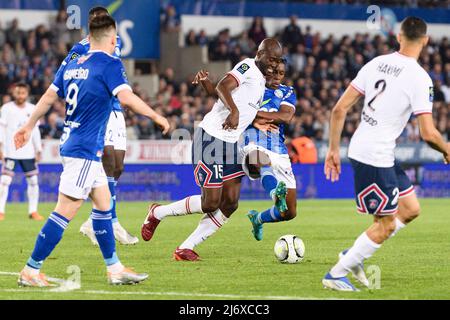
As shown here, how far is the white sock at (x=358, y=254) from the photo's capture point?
27.3 feet

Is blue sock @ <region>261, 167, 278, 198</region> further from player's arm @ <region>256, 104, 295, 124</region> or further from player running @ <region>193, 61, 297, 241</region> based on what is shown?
player's arm @ <region>256, 104, 295, 124</region>

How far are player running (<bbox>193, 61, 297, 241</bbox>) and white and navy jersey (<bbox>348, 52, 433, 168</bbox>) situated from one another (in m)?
2.79

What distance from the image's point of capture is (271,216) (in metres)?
11.5

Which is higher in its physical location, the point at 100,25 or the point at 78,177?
the point at 100,25

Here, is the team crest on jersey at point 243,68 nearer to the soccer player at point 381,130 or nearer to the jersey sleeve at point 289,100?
the jersey sleeve at point 289,100

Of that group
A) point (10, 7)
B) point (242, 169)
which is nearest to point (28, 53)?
point (10, 7)

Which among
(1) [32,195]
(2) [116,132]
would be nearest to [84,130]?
(2) [116,132]

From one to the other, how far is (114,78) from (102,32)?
1.40 feet

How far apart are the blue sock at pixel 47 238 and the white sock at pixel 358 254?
2.38 m

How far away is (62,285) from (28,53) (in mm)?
19122

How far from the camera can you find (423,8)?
33312mm

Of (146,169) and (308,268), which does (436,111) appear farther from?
(308,268)

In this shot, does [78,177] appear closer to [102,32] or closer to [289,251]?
[102,32]
